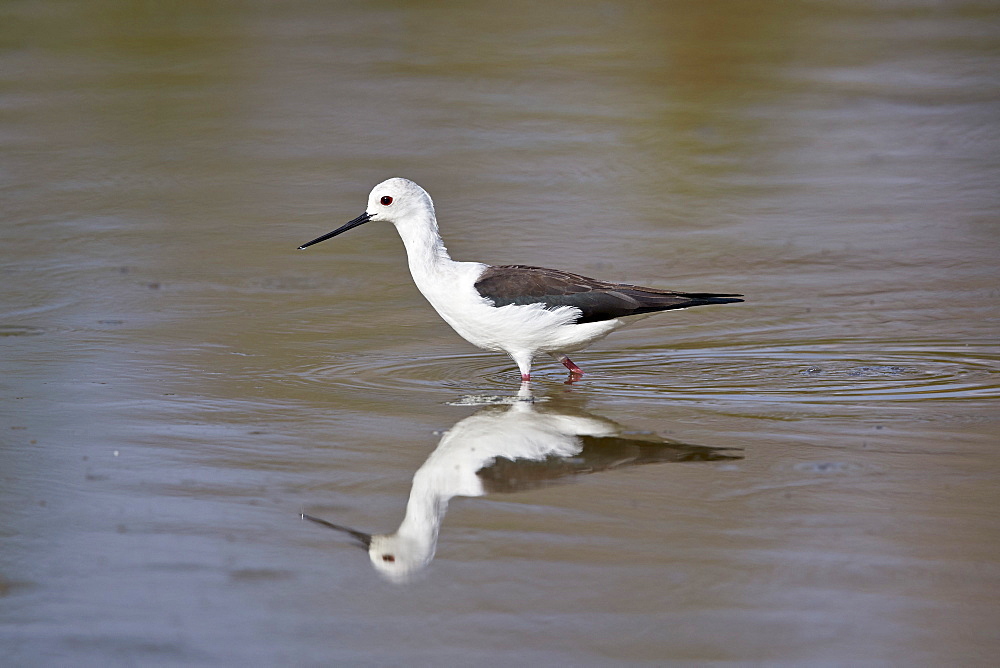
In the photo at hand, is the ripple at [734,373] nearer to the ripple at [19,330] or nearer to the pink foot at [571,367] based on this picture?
the pink foot at [571,367]

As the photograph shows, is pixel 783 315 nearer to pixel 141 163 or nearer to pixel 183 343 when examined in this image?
pixel 183 343

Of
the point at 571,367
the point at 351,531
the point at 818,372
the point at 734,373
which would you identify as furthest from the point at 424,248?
the point at 351,531

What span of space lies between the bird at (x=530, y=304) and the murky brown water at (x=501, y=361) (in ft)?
0.74

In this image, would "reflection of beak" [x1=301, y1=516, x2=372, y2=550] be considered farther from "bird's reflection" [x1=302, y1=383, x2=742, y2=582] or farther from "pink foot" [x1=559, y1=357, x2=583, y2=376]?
"pink foot" [x1=559, y1=357, x2=583, y2=376]

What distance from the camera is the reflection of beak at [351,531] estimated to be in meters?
5.08

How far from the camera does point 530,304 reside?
23.9ft

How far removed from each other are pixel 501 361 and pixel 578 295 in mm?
856

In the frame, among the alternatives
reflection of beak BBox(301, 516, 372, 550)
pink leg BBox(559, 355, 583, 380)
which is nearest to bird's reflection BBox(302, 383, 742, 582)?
reflection of beak BBox(301, 516, 372, 550)

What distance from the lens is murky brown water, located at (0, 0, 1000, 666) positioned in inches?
178

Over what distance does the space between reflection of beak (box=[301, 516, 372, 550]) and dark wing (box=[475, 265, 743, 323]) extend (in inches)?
88.8

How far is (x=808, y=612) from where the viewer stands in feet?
14.5

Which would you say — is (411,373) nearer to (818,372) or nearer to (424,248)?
(424,248)

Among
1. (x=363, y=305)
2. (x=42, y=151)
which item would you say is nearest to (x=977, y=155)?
(x=363, y=305)

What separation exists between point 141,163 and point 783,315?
630 cm
